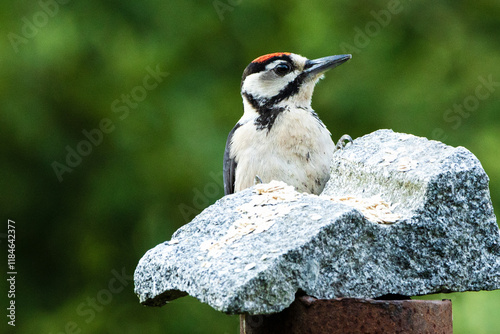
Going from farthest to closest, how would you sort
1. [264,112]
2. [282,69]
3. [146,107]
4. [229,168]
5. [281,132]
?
1. [146,107]
2. [229,168]
3. [282,69]
4. [264,112]
5. [281,132]

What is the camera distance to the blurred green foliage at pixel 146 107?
23.6ft

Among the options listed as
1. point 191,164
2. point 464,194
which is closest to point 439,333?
point 464,194

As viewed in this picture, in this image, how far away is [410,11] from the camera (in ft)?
25.4

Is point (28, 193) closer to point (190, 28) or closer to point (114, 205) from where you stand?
point (114, 205)

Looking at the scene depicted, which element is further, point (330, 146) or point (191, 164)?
point (191, 164)

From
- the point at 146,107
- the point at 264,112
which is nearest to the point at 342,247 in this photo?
the point at 264,112

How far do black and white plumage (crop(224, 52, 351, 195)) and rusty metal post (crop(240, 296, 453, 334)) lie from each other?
A: 1.75 metres

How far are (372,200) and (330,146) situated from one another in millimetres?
1577

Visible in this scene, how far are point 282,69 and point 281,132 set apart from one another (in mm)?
568

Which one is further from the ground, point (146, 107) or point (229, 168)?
point (146, 107)

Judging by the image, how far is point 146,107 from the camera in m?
7.39

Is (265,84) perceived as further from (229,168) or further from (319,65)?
(229,168)

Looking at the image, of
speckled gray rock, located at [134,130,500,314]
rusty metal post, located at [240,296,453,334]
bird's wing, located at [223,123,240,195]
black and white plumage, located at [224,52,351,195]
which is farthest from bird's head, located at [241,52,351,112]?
rusty metal post, located at [240,296,453,334]

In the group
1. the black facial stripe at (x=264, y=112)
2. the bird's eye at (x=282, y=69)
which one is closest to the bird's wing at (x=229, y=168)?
the black facial stripe at (x=264, y=112)
